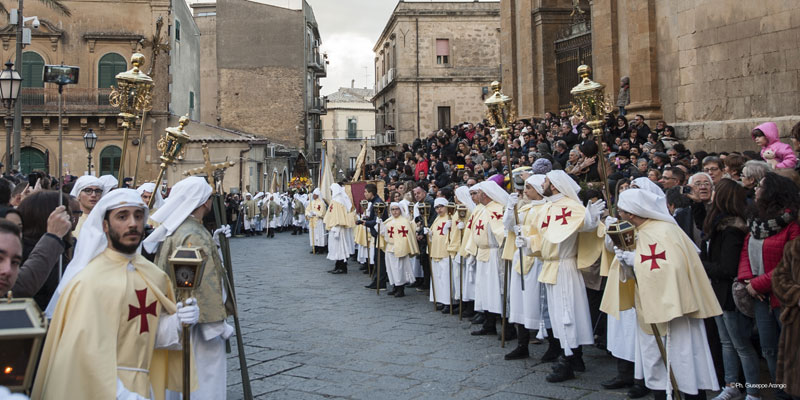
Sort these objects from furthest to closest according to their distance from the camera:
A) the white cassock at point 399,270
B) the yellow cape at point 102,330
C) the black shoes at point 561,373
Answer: the white cassock at point 399,270 < the black shoes at point 561,373 < the yellow cape at point 102,330

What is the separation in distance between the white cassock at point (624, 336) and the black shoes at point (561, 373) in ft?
1.46

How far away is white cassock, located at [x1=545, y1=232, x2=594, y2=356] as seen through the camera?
6648mm

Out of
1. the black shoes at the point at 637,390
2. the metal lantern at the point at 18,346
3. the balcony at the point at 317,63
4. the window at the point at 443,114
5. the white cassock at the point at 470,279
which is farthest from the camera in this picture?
the balcony at the point at 317,63

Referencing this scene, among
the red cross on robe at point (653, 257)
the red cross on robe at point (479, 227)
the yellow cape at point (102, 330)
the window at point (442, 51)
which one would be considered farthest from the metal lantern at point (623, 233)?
the window at point (442, 51)

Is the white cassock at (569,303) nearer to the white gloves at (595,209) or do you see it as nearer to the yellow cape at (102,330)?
the white gloves at (595,209)

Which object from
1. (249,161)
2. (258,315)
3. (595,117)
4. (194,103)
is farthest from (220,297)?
(194,103)

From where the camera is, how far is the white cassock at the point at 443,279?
1068 cm

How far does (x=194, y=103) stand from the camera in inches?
1593

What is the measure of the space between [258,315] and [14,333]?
8073 mm

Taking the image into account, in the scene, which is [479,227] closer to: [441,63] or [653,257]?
[653,257]

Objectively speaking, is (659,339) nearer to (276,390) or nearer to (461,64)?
(276,390)

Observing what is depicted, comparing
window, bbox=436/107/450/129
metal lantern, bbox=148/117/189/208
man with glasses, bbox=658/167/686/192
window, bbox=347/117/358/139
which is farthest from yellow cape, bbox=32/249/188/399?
window, bbox=347/117/358/139

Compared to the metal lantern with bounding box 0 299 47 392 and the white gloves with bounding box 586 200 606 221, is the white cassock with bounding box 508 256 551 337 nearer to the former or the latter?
the white gloves with bounding box 586 200 606 221

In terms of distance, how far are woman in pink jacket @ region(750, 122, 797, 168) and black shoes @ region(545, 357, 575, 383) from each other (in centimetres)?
319
